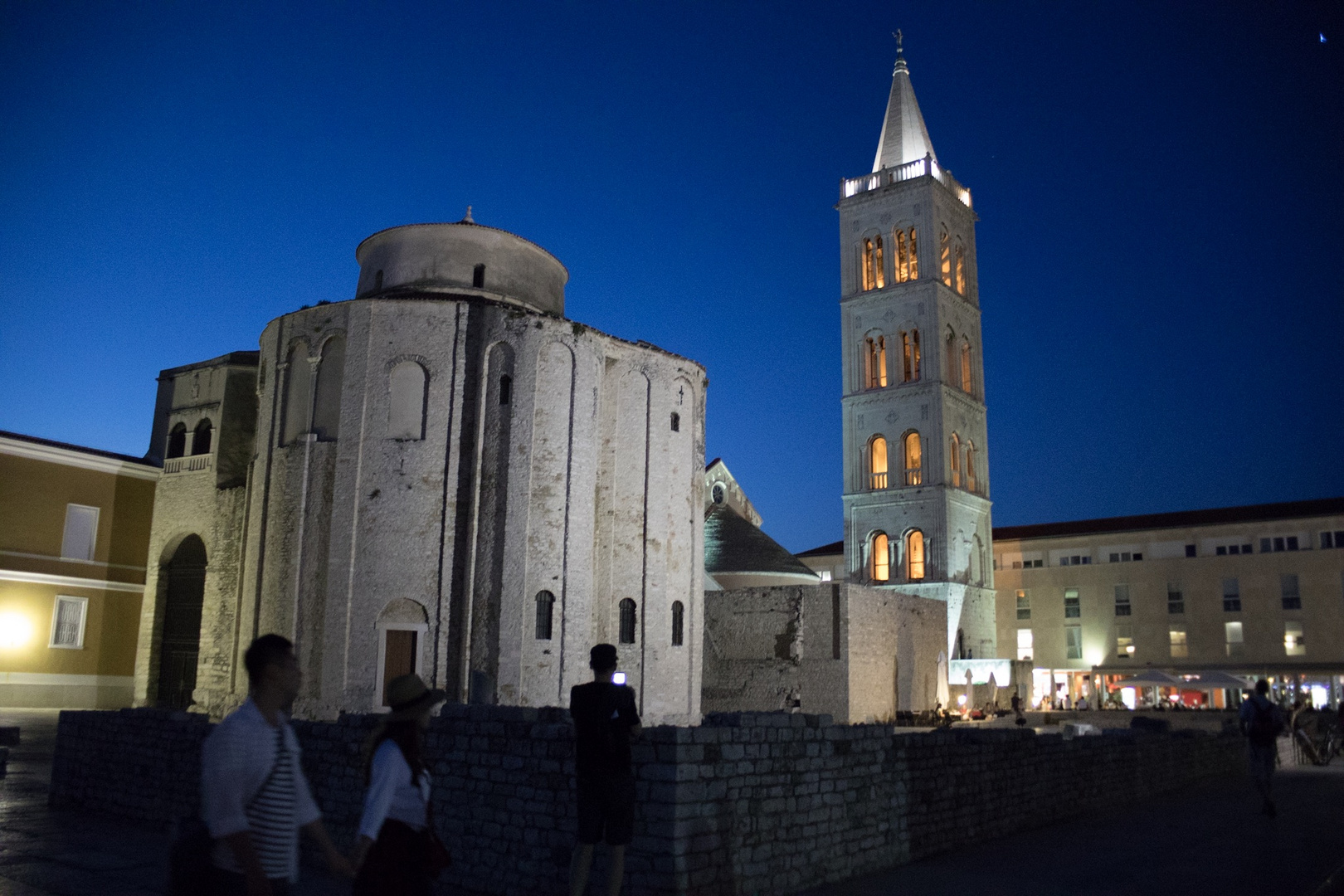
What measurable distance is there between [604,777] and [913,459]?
39133mm

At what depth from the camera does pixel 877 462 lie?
1780 inches

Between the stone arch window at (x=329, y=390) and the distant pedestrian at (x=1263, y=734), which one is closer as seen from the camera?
the distant pedestrian at (x=1263, y=734)

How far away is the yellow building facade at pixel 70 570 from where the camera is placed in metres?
26.5

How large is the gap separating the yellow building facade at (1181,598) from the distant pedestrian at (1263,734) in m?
36.4

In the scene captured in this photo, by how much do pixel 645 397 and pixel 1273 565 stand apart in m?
37.3

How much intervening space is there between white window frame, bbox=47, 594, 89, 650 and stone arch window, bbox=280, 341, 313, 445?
8974 mm

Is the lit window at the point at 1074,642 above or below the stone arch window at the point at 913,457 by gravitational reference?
below

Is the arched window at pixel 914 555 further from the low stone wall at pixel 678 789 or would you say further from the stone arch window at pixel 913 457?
the low stone wall at pixel 678 789

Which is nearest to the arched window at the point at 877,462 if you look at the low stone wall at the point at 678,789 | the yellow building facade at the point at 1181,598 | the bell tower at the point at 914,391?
the bell tower at the point at 914,391

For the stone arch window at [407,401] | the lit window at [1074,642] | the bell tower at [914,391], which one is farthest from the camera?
the lit window at [1074,642]

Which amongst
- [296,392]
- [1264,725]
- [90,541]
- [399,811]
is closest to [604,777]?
[399,811]

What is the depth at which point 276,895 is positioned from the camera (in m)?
3.84

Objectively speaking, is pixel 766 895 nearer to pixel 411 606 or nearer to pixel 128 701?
pixel 411 606

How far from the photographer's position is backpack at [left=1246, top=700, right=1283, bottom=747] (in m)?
12.8
